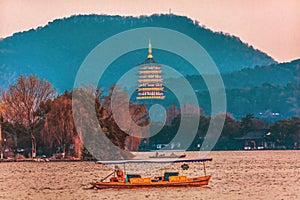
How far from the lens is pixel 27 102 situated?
104812 millimetres

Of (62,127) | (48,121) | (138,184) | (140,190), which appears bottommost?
(140,190)

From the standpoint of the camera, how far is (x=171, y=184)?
60188mm

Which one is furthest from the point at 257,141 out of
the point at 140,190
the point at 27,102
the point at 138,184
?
the point at 140,190

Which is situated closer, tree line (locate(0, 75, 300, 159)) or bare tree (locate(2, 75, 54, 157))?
tree line (locate(0, 75, 300, 159))

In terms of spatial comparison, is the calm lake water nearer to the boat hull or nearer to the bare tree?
the boat hull

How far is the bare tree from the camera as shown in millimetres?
104625

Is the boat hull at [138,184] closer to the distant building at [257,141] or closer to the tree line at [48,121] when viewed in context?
the tree line at [48,121]

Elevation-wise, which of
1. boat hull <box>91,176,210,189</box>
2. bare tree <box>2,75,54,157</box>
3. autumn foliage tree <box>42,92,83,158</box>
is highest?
bare tree <box>2,75,54,157</box>

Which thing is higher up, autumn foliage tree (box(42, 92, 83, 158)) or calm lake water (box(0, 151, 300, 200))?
autumn foliage tree (box(42, 92, 83, 158))

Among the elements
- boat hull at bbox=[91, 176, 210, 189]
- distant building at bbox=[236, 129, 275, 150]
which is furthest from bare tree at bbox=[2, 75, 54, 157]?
distant building at bbox=[236, 129, 275, 150]

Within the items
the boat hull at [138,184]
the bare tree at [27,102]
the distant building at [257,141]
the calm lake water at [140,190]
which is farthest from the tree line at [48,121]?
the distant building at [257,141]

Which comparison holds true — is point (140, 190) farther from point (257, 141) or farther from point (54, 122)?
point (257, 141)

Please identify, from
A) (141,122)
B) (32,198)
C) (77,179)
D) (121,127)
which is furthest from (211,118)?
(32,198)

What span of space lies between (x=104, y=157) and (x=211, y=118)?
84.9 m
